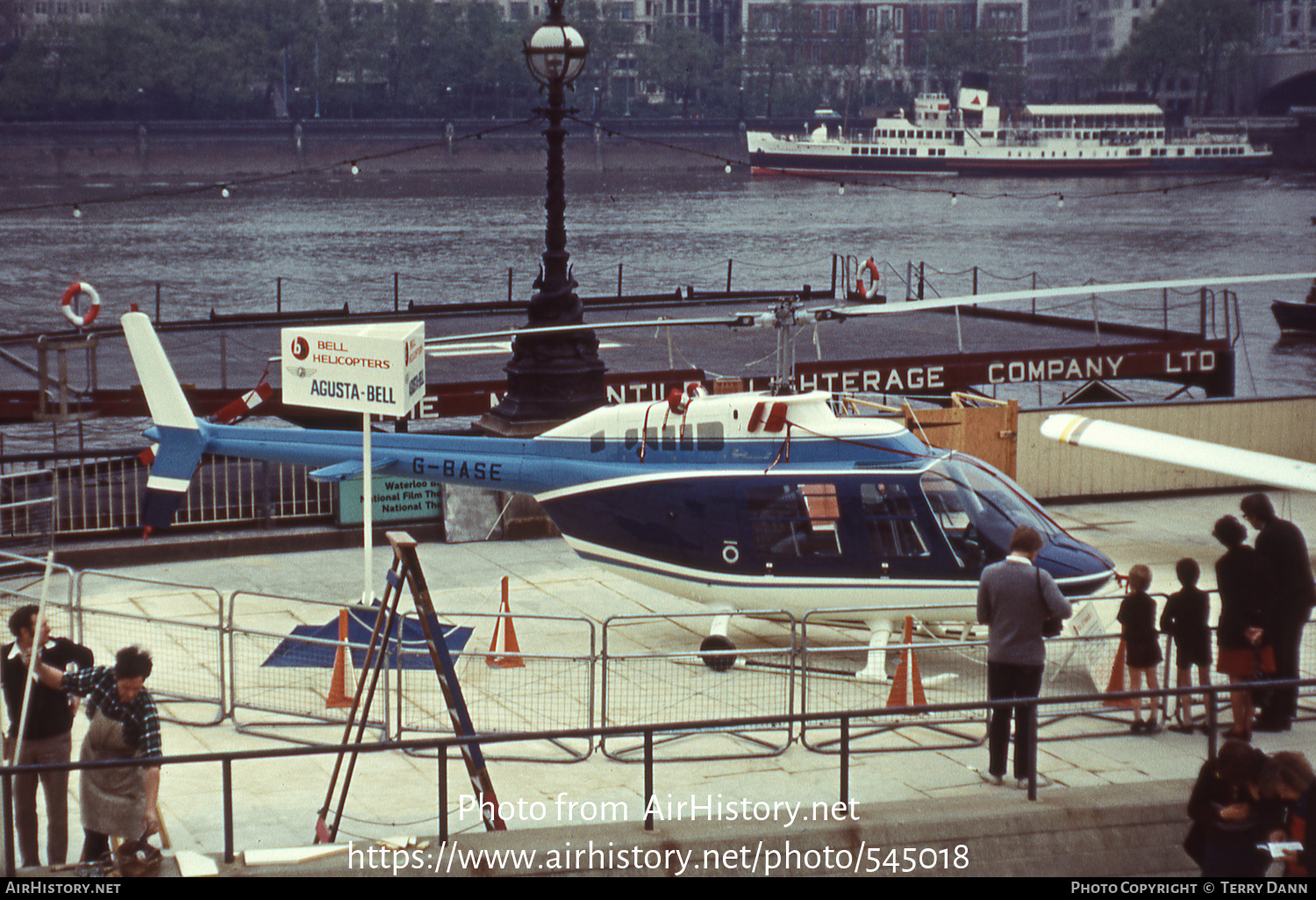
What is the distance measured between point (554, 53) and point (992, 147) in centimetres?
12854

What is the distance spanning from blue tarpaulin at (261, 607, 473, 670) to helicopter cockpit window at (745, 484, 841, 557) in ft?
9.43

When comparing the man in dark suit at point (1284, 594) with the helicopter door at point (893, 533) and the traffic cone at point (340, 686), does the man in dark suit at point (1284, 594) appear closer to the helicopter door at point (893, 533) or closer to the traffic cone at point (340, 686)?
the helicopter door at point (893, 533)

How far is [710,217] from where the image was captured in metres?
106

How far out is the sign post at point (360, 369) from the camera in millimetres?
12898

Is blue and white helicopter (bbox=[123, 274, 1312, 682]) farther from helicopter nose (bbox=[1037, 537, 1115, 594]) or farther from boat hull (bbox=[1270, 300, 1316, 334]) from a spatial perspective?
boat hull (bbox=[1270, 300, 1316, 334])

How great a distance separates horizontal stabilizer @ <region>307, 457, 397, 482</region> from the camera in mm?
14258

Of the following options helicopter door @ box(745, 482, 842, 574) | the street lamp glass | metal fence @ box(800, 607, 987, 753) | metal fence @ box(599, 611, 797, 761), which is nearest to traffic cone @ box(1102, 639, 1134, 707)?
metal fence @ box(800, 607, 987, 753)

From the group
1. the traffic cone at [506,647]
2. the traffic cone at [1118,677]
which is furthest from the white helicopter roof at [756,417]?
the traffic cone at [1118,677]

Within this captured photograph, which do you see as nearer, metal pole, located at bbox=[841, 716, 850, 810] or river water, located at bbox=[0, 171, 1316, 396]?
metal pole, located at bbox=[841, 716, 850, 810]

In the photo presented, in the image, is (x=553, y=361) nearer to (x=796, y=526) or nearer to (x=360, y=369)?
(x=360, y=369)

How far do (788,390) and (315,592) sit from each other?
5978 mm

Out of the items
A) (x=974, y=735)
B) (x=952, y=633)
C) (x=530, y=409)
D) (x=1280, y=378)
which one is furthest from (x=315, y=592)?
(x=1280, y=378)

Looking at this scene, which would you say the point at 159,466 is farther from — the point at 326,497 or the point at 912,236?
the point at 912,236

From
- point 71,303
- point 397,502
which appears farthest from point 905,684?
point 71,303
